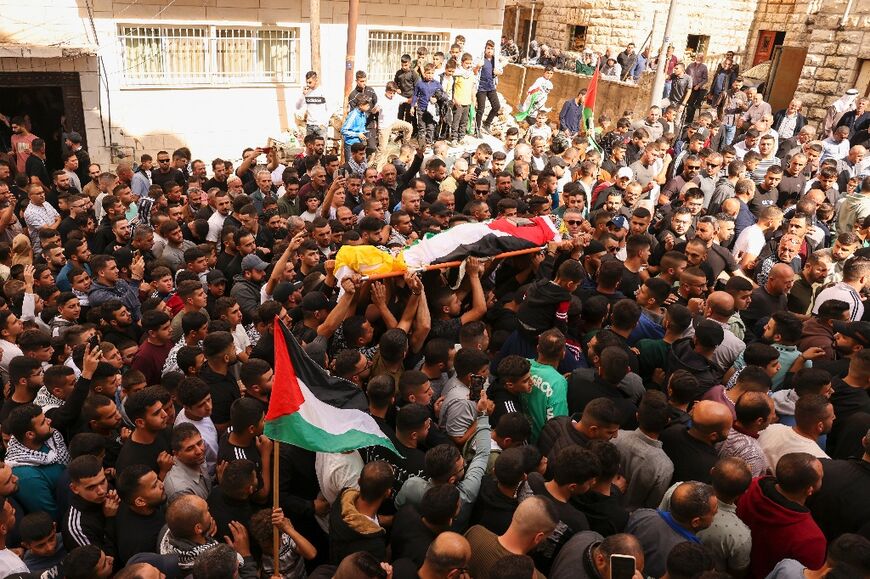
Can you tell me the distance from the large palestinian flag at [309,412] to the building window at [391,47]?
42.7 feet

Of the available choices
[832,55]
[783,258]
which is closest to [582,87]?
[832,55]

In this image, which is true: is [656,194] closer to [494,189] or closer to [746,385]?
[494,189]

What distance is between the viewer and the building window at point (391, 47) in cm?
1569

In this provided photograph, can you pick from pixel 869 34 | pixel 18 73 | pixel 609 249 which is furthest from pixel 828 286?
pixel 869 34

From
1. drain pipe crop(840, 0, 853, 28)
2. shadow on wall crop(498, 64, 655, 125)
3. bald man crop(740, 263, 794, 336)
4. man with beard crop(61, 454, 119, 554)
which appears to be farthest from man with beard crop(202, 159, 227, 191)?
drain pipe crop(840, 0, 853, 28)

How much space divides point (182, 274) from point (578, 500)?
14.0ft

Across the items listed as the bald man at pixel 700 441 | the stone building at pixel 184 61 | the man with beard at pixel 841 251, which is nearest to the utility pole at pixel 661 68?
the stone building at pixel 184 61

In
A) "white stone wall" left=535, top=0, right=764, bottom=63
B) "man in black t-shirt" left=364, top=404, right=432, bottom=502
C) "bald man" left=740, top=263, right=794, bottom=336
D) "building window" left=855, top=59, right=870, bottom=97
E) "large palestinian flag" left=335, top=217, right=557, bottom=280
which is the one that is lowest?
"man in black t-shirt" left=364, top=404, right=432, bottom=502

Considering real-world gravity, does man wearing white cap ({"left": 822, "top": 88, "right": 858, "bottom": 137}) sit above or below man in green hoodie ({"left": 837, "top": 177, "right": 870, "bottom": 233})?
above

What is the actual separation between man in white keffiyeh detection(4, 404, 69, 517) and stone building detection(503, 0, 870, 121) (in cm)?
1925

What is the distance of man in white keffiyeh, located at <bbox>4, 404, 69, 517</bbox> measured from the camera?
413 centimetres

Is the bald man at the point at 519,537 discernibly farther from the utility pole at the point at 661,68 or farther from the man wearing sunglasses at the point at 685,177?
the utility pole at the point at 661,68

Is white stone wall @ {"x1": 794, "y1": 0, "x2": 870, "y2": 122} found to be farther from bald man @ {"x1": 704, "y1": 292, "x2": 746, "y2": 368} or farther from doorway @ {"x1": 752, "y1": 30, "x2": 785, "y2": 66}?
bald man @ {"x1": 704, "y1": 292, "x2": 746, "y2": 368}

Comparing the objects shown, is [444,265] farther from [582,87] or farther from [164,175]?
[582,87]
